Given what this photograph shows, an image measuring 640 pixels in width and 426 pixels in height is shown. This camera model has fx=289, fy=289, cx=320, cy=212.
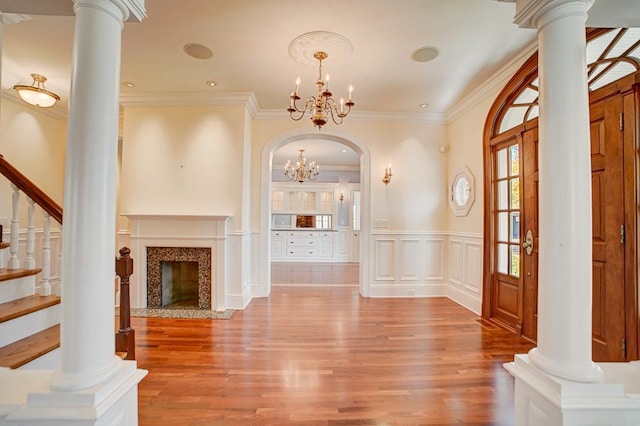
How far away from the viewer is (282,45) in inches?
114

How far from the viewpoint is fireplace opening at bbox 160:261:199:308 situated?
14.0 ft

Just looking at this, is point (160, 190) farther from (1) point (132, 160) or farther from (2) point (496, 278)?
(2) point (496, 278)

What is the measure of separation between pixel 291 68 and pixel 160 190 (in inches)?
98.8

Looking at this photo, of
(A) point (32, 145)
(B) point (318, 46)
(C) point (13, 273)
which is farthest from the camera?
(A) point (32, 145)

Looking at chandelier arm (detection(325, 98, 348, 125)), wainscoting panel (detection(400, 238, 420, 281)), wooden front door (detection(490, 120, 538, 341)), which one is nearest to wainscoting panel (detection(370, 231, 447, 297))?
wainscoting panel (detection(400, 238, 420, 281))

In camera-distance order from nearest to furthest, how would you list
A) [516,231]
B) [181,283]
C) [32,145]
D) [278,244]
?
[516,231]
[32,145]
[181,283]
[278,244]

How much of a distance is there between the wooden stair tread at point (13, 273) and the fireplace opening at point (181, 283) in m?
1.88

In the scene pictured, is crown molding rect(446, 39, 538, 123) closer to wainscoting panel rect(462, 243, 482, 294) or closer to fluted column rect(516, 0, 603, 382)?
fluted column rect(516, 0, 603, 382)

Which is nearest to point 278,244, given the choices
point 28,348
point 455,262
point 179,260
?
point 179,260

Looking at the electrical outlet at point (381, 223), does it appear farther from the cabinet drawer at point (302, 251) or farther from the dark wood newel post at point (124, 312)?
the cabinet drawer at point (302, 251)

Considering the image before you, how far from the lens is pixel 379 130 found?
4.76 metres

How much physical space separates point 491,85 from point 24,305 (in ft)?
16.7

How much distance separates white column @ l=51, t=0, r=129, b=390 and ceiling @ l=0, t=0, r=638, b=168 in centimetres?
42

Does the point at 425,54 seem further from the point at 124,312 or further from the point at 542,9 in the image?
the point at 124,312
